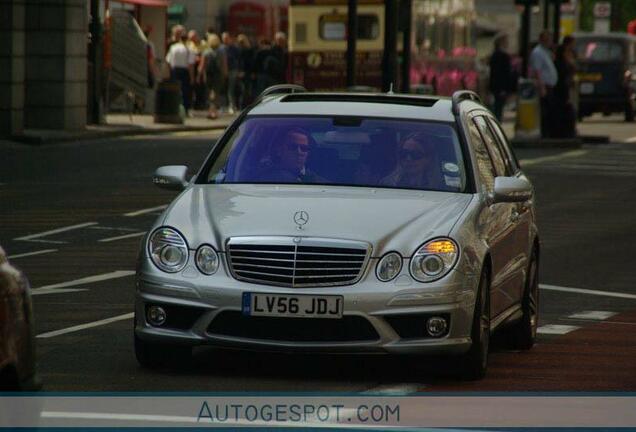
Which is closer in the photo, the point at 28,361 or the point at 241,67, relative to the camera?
the point at 28,361

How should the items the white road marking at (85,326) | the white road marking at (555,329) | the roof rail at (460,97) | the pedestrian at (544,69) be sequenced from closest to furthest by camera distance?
the roof rail at (460,97), the white road marking at (85,326), the white road marking at (555,329), the pedestrian at (544,69)

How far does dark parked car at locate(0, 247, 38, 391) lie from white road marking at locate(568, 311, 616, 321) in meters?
7.14

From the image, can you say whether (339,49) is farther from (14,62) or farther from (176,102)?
(14,62)

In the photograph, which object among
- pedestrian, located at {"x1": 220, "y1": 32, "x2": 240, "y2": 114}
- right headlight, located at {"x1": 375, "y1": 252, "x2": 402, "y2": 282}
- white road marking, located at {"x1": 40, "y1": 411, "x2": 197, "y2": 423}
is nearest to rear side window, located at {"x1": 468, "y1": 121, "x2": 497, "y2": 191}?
right headlight, located at {"x1": 375, "y1": 252, "x2": 402, "y2": 282}

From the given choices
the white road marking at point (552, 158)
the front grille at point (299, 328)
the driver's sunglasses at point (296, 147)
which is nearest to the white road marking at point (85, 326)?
the driver's sunglasses at point (296, 147)

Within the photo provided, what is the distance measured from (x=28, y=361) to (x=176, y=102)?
3389 cm

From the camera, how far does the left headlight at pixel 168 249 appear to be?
32.9ft

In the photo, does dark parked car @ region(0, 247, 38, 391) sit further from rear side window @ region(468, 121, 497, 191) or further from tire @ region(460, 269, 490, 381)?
rear side window @ region(468, 121, 497, 191)

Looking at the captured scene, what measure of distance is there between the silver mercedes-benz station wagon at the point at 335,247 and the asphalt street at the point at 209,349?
261 millimetres

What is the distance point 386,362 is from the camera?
10.9m

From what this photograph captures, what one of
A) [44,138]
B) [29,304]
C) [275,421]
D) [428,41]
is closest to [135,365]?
[275,421]

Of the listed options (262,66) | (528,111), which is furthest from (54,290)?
(262,66)

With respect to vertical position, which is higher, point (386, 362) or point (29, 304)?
point (29, 304)

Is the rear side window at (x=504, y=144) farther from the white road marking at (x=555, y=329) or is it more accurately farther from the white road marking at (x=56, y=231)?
the white road marking at (x=56, y=231)
